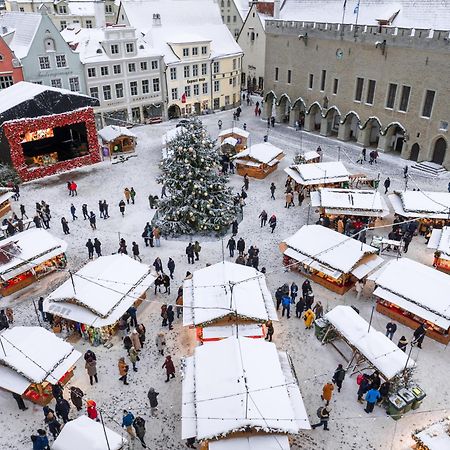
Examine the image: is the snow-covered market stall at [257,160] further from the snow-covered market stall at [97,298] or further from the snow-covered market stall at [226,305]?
the snow-covered market stall at [97,298]

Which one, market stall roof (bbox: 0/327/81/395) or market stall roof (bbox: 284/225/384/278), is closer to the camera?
market stall roof (bbox: 0/327/81/395)

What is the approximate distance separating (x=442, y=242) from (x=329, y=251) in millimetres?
5522

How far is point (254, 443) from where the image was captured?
449 inches

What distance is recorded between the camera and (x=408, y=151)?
113 feet

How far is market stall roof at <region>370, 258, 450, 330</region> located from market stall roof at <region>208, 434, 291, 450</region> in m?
7.89

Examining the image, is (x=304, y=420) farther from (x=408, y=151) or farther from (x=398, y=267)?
(x=408, y=151)

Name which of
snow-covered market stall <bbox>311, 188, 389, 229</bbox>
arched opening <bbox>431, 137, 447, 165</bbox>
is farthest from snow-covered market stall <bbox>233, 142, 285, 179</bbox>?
arched opening <bbox>431, 137, 447, 165</bbox>

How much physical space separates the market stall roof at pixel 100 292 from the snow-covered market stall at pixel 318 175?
13.1m

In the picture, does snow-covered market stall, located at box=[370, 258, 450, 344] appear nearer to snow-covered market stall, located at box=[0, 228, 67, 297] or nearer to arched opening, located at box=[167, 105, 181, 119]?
snow-covered market stall, located at box=[0, 228, 67, 297]

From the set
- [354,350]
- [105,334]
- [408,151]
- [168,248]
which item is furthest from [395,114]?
[105,334]

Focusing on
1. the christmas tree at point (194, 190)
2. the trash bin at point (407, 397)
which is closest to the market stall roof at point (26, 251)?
the christmas tree at point (194, 190)

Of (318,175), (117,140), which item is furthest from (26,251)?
(117,140)

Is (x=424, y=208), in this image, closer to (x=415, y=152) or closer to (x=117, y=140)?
(x=415, y=152)

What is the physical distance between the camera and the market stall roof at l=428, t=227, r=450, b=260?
19.8m
